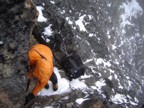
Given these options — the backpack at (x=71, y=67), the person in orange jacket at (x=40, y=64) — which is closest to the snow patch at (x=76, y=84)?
the backpack at (x=71, y=67)

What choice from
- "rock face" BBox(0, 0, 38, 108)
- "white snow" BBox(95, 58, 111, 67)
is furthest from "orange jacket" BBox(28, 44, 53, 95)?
"white snow" BBox(95, 58, 111, 67)

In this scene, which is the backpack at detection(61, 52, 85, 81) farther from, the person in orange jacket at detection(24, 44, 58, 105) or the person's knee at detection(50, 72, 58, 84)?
the person in orange jacket at detection(24, 44, 58, 105)

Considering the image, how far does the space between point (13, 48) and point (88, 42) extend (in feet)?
43.3

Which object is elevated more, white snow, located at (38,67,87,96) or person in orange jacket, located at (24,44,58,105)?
person in orange jacket, located at (24,44,58,105)

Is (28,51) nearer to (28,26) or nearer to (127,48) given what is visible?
(28,26)

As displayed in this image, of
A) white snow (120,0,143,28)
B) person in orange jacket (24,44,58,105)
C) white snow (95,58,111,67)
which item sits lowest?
white snow (95,58,111,67)

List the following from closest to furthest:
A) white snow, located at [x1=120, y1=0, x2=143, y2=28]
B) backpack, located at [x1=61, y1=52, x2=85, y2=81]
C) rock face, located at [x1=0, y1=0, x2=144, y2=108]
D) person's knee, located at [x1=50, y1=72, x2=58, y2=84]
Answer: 1. rock face, located at [x1=0, y1=0, x2=144, y2=108]
2. person's knee, located at [x1=50, y1=72, x2=58, y2=84]
3. backpack, located at [x1=61, y1=52, x2=85, y2=81]
4. white snow, located at [x1=120, y1=0, x2=143, y2=28]

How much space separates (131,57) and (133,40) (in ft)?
9.55

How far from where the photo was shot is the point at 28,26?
6293 mm

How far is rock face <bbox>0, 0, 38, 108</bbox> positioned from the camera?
5812mm

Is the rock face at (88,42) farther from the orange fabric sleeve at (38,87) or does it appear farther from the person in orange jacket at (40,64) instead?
the orange fabric sleeve at (38,87)

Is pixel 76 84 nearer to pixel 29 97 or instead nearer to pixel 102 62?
pixel 29 97

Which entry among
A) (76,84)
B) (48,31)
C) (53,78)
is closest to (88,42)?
(48,31)

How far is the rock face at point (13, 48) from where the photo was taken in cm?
581
